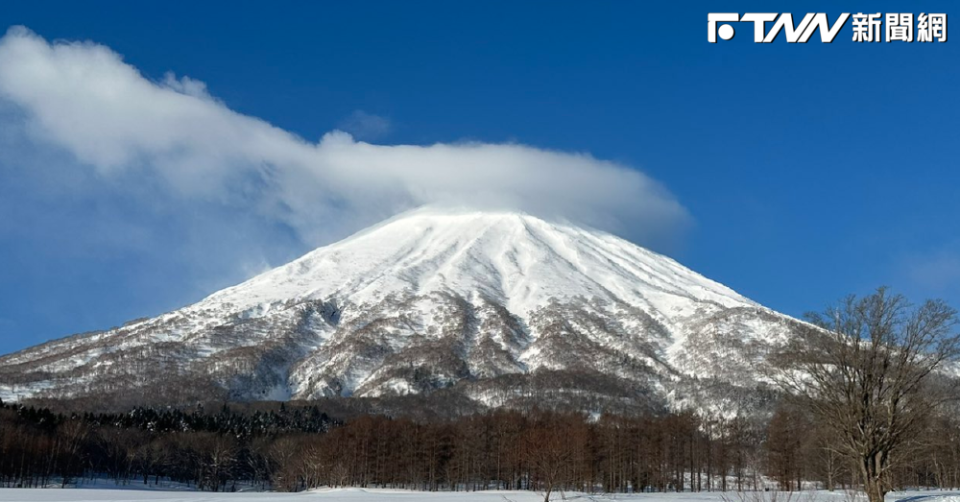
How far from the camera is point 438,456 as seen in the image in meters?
115

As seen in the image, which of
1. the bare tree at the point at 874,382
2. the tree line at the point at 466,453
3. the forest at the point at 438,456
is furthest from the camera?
the forest at the point at 438,456

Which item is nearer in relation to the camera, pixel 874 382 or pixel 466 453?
pixel 874 382

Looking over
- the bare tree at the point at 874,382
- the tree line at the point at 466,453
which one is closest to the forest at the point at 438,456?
the tree line at the point at 466,453

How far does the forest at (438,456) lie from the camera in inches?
3919

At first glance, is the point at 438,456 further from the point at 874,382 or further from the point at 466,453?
the point at 874,382

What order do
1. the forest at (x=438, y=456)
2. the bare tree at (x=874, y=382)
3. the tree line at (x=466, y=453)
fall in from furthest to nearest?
1. the forest at (x=438, y=456)
2. the tree line at (x=466, y=453)
3. the bare tree at (x=874, y=382)

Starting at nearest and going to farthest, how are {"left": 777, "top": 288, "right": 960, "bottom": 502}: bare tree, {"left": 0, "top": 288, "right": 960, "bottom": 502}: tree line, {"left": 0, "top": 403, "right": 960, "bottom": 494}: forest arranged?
{"left": 777, "top": 288, "right": 960, "bottom": 502}: bare tree → {"left": 0, "top": 288, "right": 960, "bottom": 502}: tree line → {"left": 0, "top": 403, "right": 960, "bottom": 494}: forest

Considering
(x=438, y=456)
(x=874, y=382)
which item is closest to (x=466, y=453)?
(x=438, y=456)

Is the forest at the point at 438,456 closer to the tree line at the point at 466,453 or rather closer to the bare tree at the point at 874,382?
the tree line at the point at 466,453

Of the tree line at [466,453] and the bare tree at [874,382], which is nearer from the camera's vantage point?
the bare tree at [874,382]

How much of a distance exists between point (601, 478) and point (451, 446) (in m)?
22.1

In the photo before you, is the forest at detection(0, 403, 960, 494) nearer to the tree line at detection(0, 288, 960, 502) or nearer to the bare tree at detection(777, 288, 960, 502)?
the tree line at detection(0, 288, 960, 502)

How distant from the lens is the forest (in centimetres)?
9955

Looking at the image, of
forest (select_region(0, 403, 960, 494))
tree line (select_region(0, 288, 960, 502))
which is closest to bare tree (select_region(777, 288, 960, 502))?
tree line (select_region(0, 288, 960, 502))
